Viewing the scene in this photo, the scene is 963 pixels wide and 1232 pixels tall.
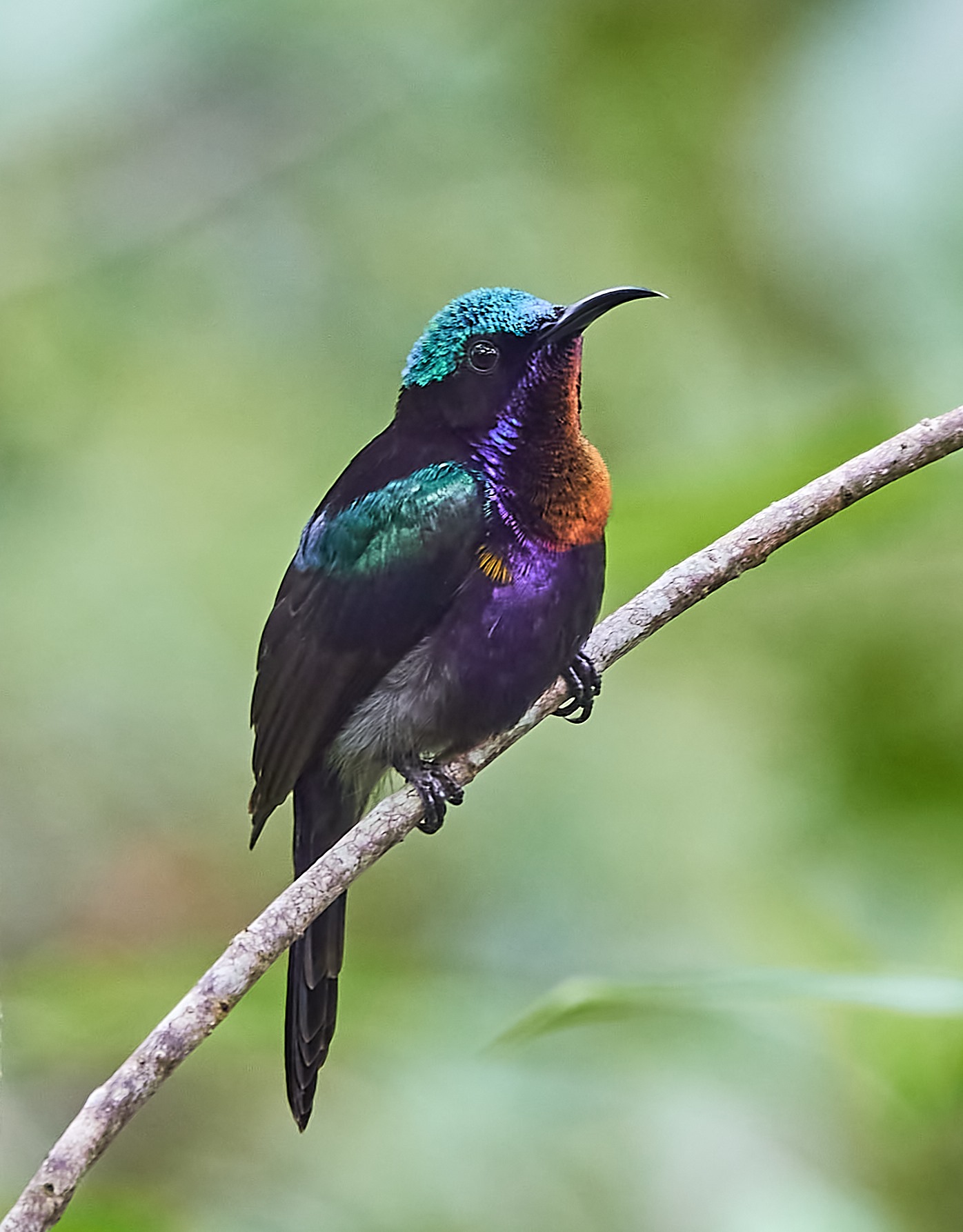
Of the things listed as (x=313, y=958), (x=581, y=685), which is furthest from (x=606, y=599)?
(x=313, y=958)

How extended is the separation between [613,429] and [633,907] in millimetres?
1225

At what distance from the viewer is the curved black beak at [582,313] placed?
1.97m

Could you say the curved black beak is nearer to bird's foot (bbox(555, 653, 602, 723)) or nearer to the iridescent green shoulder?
the iridescent green shoulder

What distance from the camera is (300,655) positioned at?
7.30ft

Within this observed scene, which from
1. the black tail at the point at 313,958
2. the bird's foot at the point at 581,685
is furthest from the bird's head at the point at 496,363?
the black tail at the point at 313,958

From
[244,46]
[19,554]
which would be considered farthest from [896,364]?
[19,554]

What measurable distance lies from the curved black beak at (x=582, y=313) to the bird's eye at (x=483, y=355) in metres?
0.08

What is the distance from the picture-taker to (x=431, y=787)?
219 centimetres

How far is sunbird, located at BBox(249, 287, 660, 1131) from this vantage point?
84.7 inches

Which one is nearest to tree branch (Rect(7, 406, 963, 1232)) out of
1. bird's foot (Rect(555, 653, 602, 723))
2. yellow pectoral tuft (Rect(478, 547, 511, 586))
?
bird's foot (Rect(555, 653, 602, 723))

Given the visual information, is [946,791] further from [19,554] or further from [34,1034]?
[19,554]

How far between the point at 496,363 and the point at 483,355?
1.0 inches

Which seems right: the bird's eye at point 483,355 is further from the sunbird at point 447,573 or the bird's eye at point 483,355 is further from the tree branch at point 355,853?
the tree branch at point 355,853

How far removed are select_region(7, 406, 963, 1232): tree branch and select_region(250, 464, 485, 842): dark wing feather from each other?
0.27m
